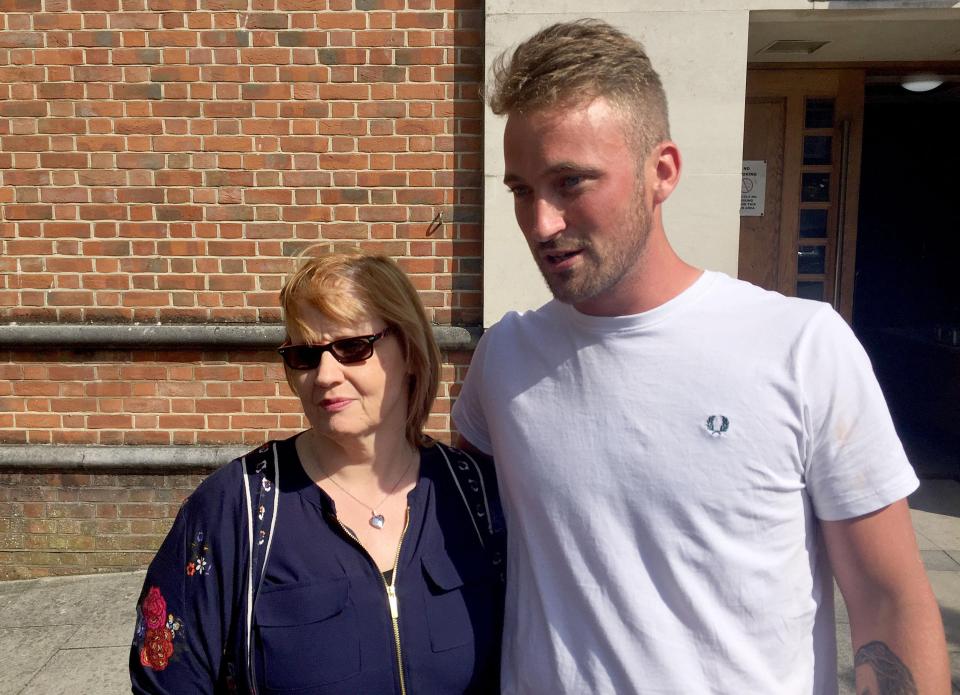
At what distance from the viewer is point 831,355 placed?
1337 millimetres

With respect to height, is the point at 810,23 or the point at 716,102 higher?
the point at 810,23

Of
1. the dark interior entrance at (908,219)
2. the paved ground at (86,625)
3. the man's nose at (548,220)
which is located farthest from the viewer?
the dark interior entrance at (908,219)

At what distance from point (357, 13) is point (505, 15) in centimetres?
77

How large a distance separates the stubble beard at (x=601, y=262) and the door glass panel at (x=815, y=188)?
4.03 m

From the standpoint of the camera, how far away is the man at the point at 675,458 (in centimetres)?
135

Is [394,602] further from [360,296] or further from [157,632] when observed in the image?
[360,296]

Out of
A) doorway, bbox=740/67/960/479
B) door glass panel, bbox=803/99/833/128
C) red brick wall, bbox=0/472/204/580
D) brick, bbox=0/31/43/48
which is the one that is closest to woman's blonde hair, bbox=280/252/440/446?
red brick wall, bbox=0/472/204/580

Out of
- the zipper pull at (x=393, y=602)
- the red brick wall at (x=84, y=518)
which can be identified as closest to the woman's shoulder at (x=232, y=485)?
the zipper pull at (x=393, y=602)

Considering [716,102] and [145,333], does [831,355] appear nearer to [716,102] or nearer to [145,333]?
[716,102]

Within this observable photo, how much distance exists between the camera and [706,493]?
4.54 feet

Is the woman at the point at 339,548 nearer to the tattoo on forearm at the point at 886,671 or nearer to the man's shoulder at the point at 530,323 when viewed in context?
the man's shoulder at the point at 530,323

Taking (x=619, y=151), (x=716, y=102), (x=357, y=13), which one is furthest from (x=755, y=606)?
(x=357, y=13)

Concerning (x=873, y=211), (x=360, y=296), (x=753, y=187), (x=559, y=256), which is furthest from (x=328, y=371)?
(x=873, y=211)

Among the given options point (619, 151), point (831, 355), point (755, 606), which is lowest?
point (755, 606)
